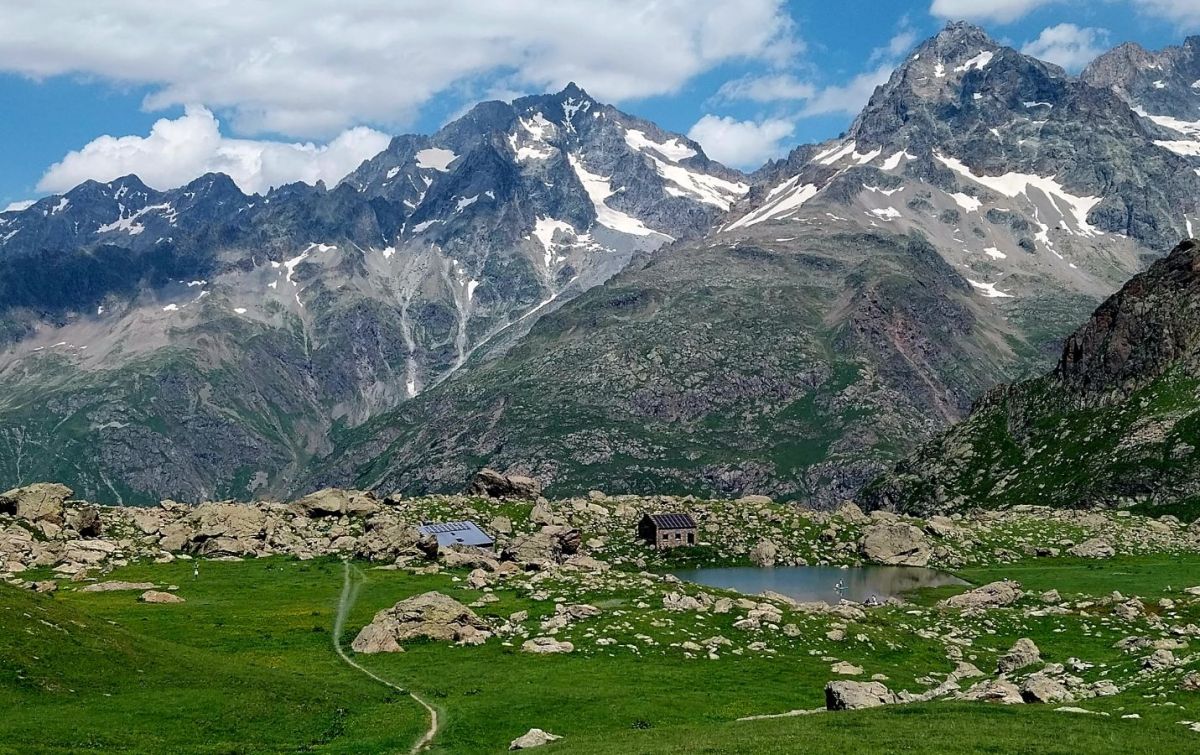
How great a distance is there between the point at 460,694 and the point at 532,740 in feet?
41.3

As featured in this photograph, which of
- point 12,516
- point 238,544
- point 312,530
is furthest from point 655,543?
point 12,516

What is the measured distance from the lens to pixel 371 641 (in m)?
71.8

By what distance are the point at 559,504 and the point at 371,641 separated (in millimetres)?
102381

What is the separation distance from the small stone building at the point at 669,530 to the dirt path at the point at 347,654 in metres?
55.2

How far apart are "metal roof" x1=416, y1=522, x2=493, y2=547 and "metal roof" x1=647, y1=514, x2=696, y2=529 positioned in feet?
95.5

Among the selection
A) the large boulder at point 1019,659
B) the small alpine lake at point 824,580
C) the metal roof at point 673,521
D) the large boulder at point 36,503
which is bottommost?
the small alpine lake at point 824,580

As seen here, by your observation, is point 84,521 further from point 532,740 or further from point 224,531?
point 532,740

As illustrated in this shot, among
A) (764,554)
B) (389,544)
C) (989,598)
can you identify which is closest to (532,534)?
(389,544)

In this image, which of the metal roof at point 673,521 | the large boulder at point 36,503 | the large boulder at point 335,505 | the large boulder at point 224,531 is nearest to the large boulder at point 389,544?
the large boulder at point 224,531

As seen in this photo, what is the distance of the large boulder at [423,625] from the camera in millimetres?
72062

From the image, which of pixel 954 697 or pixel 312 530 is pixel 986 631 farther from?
pixel 312 530

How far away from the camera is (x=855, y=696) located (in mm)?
49969

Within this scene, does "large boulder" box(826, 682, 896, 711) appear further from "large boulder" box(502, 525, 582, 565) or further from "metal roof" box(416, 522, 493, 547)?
"metal roof" box(416, 522, 493, 547)

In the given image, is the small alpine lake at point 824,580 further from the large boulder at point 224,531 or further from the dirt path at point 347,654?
the large boulder at point 224,531
